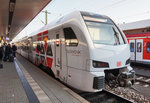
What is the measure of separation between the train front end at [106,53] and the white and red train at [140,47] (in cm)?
832

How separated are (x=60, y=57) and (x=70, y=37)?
3.55 ft

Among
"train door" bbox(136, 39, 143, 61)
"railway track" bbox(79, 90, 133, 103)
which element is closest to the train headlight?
"railway track" bbox(79, 90, 133, 103)

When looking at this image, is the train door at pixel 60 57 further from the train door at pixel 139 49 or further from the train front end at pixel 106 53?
the train door at pixel 139 49

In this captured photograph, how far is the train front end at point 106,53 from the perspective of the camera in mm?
3838

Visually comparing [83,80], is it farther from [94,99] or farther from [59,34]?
[59,34]

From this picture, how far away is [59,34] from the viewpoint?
5387 millimetres

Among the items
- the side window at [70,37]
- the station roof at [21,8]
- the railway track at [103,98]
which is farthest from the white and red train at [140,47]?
the side window at [70,37]

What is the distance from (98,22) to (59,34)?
5.62 ft

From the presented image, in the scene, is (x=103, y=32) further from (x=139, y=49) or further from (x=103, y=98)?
(x=139, y=49)

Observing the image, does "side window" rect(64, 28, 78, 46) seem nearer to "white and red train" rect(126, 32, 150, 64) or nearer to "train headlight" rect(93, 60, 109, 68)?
"train headlight" rect(93, 60, 109, 68)

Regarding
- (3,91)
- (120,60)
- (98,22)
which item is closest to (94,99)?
(120,60)

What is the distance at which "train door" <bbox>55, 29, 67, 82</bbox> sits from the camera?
16.3 ft

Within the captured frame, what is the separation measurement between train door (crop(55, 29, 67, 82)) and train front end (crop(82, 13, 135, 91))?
52.9 inches

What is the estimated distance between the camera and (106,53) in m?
4.03
